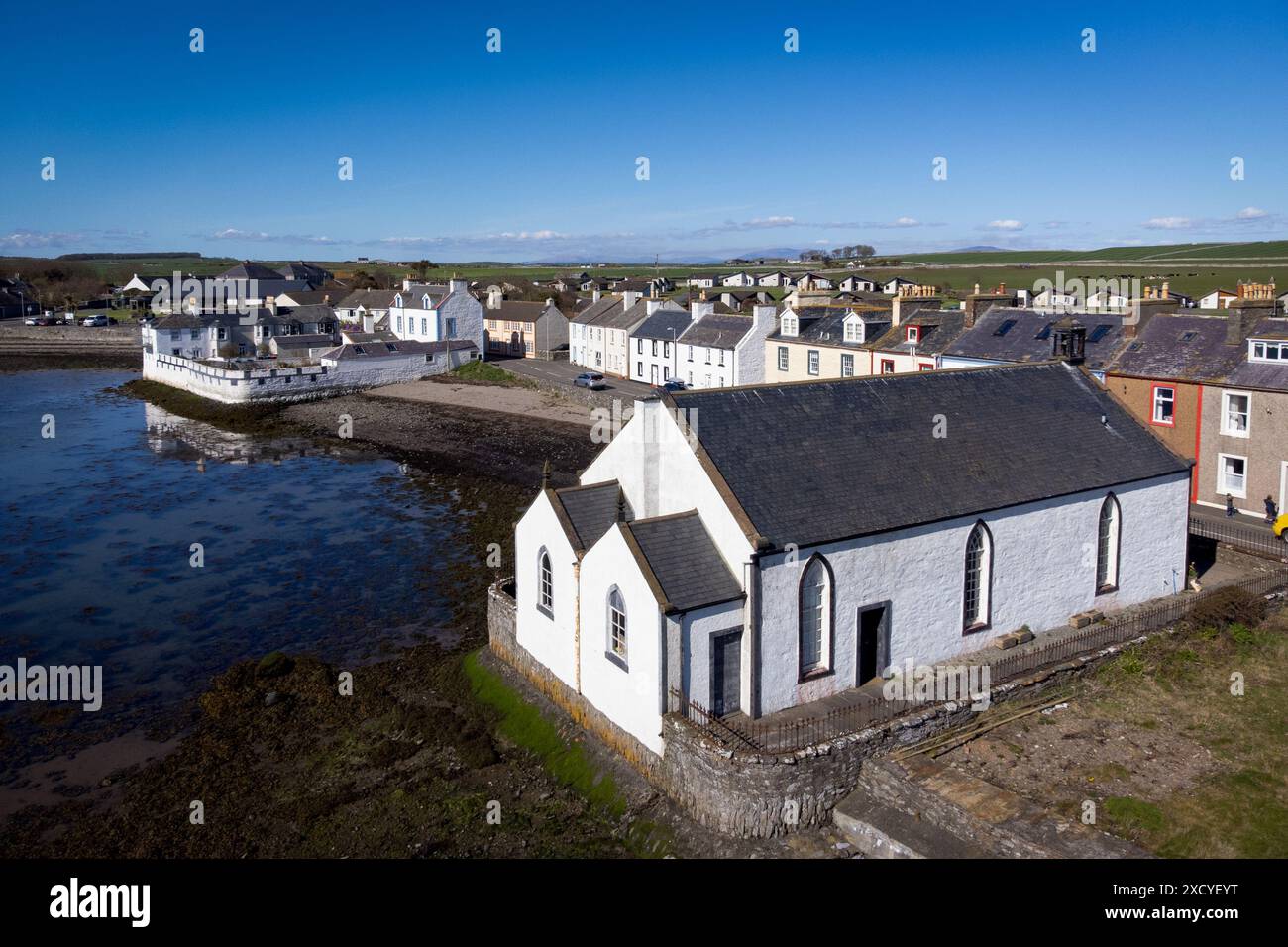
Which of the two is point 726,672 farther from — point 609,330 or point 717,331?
point 609,330

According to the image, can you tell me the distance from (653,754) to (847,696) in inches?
173

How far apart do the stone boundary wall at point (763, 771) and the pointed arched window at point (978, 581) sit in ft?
8.76

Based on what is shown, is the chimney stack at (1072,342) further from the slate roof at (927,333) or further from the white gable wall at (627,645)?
the slate roof at (927,333)

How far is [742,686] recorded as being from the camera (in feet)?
62.5

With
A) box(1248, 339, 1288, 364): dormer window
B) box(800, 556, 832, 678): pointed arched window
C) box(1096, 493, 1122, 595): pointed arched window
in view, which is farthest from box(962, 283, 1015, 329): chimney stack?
box(800, 556, 832, 678): pointed arched window

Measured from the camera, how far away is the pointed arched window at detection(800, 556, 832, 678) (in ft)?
64.1

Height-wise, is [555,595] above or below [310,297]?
below

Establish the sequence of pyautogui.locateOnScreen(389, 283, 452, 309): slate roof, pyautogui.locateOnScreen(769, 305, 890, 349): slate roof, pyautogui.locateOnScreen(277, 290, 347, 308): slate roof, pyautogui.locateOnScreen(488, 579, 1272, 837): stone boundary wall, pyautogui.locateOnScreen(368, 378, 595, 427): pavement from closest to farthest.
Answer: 1. pyautogui.locateOnScreen(488, 579, 1272, 837): stone boundary wall
2. pyautogui.locateOnScreen(769, 305, 890, 349): slate roof
3. pyautogui.locateOnScreen(368, 378, 595, 427): pavement
4. pyautogui.locateOnScreen(389, 283, 452, 309): slate roof
5. pyautogui.locateOnScreen(277, 290, 347, 308): slate roof

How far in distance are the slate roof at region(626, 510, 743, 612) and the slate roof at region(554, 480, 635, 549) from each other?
→ 6.88ft

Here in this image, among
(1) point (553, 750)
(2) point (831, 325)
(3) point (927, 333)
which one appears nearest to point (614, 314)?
(2) point (831, 325)

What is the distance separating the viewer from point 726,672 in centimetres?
1889

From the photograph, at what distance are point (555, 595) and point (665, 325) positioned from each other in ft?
167

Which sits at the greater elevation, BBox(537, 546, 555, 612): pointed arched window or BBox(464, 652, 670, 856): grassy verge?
BBox(537, 546, 555, 612): pointed arched window

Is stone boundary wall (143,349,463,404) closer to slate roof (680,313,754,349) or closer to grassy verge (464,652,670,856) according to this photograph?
slate roof (680,313,754,349)
